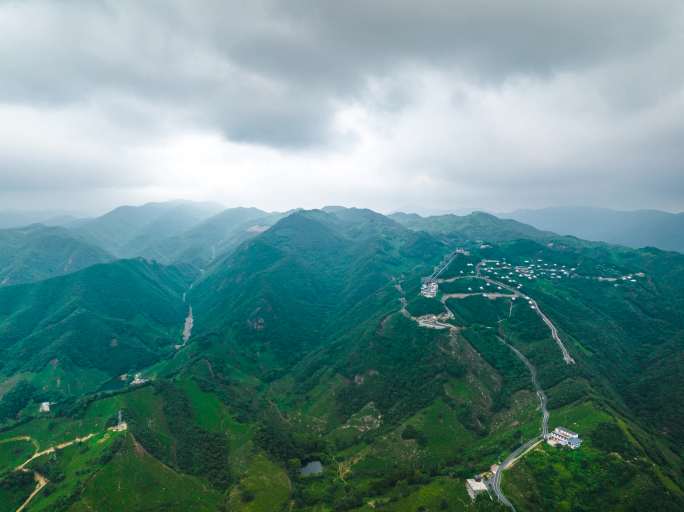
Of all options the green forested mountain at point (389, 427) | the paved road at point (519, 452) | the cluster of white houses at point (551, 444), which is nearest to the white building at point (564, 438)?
the cluster of white houses at point (551, 444)

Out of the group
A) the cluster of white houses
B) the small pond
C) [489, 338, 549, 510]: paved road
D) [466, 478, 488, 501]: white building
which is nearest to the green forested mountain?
the small pond

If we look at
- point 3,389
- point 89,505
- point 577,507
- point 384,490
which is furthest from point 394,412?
point 3,389

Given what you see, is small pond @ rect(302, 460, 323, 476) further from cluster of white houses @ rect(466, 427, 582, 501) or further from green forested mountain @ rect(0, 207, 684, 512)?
cluster of white houses @ rect(466, 427, 582, 501)

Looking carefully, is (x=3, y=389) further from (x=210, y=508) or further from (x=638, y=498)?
(x=638, y=498)

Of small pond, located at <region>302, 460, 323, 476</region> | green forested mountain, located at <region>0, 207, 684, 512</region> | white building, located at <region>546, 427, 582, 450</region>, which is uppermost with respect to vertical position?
white building, located at <region>546, 427, 582, 450</region>

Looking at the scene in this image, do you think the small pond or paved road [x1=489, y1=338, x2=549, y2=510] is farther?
the small pond
